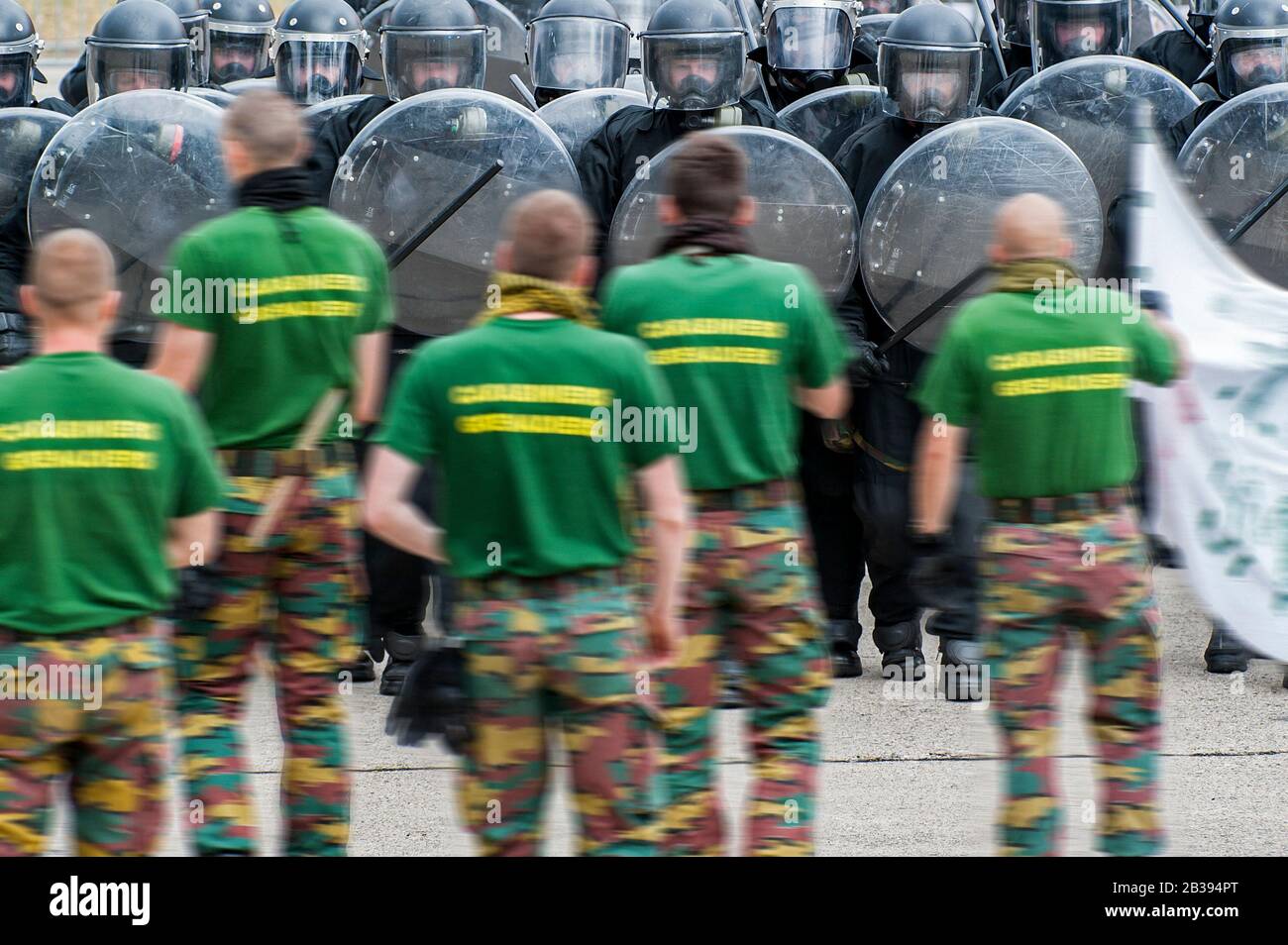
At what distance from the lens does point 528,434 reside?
3.77 meters

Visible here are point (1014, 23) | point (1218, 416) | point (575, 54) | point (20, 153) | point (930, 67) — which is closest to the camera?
point (1218, 416)

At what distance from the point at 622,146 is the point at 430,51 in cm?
103

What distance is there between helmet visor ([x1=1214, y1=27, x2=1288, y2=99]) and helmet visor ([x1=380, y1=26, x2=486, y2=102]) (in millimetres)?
3067

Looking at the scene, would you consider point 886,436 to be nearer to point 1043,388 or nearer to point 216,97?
point 1043,388

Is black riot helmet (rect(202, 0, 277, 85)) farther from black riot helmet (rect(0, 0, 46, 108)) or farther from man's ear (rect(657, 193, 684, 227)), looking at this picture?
man's ear (rect(657, 193, 684, 227))

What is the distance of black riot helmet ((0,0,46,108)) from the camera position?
337 inches

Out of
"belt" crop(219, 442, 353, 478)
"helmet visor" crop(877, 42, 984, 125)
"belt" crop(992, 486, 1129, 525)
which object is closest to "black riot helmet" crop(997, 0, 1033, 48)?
"helmet visor" crop(877, 42, 984, 125)

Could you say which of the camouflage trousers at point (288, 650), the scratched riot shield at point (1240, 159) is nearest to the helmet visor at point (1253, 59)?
the scratched riot shield at point (1240, 159)

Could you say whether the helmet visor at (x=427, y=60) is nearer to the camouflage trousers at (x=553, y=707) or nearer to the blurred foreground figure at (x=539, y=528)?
the blurred foreground figure at (x=539, y=528)

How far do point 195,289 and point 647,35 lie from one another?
3.66 m

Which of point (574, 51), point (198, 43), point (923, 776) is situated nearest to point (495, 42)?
point (574, 51)

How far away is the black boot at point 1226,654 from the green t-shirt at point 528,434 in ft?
12.5

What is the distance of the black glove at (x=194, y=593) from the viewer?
14.4ft
